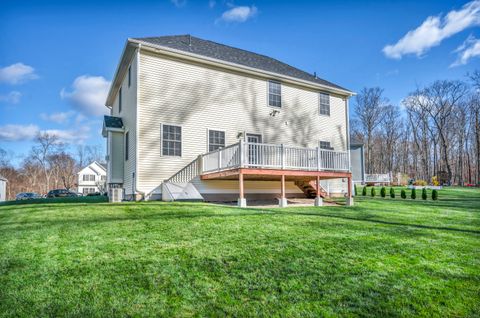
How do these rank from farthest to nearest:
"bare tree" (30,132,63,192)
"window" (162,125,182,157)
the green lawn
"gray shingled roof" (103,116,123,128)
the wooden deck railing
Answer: "bare tree" (30,132,63,192)
"gray shingled roof" (103,116,123,128)
"window" (162,125,182,157)
the wooden deck railing
the green lawn

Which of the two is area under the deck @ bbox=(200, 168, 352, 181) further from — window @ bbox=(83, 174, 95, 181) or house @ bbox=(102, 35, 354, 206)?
window @ bbox=(83, 174, 95, 181)

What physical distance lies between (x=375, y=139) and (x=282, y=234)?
42.5m

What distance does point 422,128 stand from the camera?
4106 cm

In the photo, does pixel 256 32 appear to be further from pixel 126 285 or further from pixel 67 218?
pixel 126 285

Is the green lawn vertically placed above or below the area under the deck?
below

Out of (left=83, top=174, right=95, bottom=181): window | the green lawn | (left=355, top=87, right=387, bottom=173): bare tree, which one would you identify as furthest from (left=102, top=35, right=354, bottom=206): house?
(left=83, top=174, right=95, bottom=181): window

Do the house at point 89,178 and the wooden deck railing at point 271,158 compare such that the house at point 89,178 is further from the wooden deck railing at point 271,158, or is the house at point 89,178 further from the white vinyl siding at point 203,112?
the wooden deck railing at point 271,158

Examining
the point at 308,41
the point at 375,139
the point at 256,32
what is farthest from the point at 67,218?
the point at 375,139

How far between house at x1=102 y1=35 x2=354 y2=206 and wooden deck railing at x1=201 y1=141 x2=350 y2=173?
36 mm

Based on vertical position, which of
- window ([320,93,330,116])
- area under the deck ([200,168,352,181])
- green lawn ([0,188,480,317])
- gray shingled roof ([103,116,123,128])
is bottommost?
green lawn ([0,188,480,317])

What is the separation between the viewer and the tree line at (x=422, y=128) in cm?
3762

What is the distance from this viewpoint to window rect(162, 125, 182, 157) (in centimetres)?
1155

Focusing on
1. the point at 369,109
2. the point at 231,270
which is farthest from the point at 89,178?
the point at 231,270

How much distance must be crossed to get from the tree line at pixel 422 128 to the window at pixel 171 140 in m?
31.8
